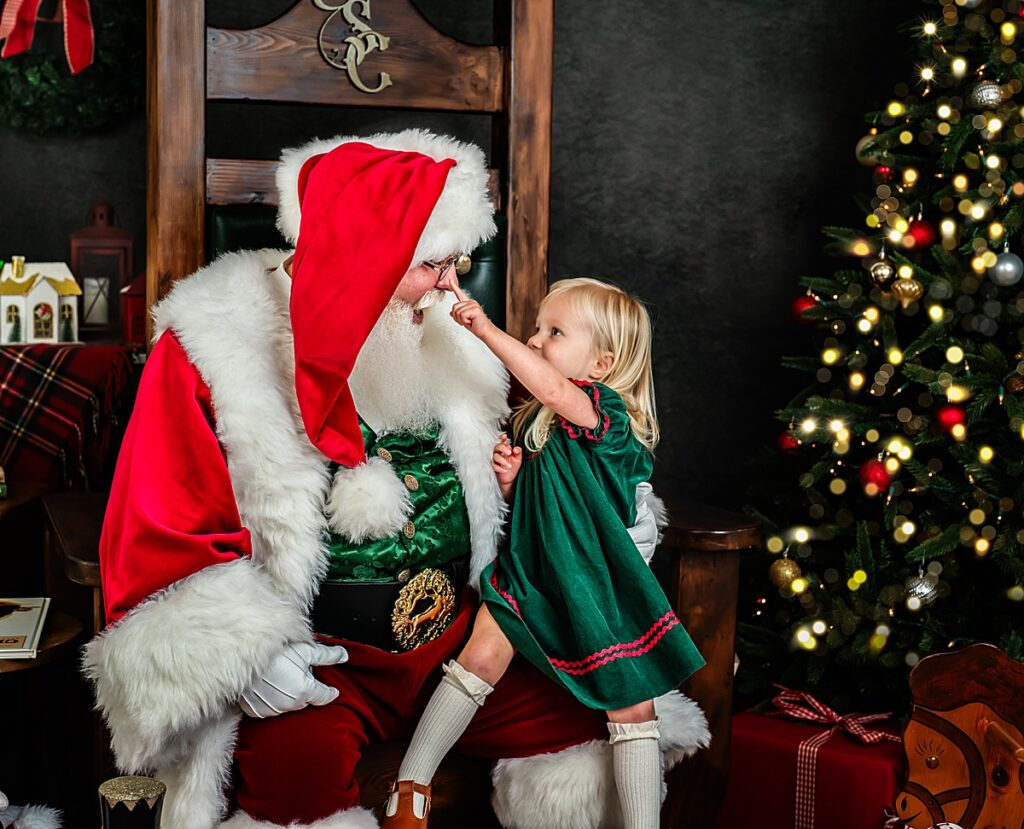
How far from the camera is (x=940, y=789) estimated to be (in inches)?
84.1

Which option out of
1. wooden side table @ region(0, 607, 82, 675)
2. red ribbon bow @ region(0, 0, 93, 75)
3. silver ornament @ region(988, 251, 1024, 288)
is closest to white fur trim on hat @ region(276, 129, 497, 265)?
wooden side table @ region(0, 607, 82, 675)

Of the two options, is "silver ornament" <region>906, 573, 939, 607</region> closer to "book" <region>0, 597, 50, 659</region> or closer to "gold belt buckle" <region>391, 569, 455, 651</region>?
"gold belt buckle" <region>391, 569, 455, 651</region>

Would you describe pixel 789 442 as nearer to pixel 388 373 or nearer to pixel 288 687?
pixel 388 373

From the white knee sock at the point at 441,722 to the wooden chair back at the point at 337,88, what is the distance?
927 mm

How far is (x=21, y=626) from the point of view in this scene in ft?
6.84

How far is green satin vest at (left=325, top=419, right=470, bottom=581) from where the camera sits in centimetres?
184

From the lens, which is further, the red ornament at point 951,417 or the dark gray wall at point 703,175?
the dark gray wall at point 703,175

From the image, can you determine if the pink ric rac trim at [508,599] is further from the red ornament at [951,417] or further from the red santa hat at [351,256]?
the red ornament at [951,417]

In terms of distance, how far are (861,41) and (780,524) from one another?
1.55 meters

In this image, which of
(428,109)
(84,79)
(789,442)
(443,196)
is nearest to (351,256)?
(443,196)

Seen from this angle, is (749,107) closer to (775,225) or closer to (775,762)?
(775,225)

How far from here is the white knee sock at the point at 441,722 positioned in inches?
72.2

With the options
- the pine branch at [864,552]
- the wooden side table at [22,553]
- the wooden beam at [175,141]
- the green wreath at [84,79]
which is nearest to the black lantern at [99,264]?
the green wreath at [84,79]

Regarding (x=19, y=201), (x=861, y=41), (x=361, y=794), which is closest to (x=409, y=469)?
(x=361, y=794)
